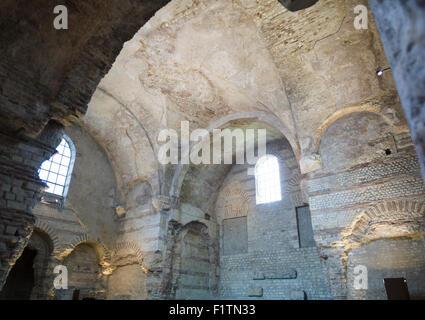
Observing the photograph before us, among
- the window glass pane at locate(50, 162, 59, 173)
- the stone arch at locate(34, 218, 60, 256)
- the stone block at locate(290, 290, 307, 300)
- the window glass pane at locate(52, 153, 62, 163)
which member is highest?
the window glass pane at locate(52, 153, 62, 163)

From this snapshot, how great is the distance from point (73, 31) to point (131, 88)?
219 inches

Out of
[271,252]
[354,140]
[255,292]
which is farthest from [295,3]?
[255,292]

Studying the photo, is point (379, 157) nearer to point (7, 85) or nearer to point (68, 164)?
point (7, 85)

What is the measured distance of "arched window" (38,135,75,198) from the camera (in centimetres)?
991

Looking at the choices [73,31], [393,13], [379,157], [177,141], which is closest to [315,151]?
[379,157]

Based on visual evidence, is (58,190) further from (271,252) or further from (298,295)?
(298,295)

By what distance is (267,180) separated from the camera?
37.3 feet

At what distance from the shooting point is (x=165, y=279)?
9398mm

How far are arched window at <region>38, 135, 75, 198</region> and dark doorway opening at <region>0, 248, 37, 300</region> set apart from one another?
208cm

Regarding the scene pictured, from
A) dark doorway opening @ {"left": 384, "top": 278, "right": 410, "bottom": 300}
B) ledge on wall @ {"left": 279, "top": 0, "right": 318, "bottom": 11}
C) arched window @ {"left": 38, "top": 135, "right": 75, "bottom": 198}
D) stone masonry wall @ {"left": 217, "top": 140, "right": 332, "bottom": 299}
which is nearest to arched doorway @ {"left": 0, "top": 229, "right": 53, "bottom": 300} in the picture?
arched window @ {"left": 38, "top": 135, "right": 75, "bottom": 198}

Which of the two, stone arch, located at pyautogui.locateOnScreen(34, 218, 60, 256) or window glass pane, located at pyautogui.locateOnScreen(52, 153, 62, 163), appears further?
window glass pane, located at pyautogui.locateOnScreen(52, 153, 62, 163)

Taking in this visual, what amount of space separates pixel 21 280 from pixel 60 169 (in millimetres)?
3678

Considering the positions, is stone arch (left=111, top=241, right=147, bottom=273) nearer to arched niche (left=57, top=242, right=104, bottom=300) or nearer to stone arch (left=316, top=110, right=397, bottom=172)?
arched niche (left=57, top=242, right=104, bottom=300)

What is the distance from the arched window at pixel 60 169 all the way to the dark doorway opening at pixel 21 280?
2.08 m
